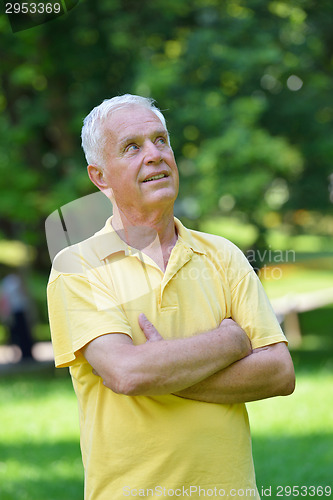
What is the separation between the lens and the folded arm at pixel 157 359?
5.61ft

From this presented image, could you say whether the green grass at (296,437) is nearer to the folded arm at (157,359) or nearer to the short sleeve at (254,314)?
the short sleeve at (254,314)

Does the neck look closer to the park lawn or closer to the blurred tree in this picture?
the park lawn

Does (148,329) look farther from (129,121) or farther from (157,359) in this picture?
(129,121)

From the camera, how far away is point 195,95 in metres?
8.39

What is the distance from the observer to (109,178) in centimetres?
193

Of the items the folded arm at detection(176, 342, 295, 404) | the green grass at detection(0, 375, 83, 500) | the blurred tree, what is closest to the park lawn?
the green grass at detection(0, 375, 83, 500)

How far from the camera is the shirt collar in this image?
192 centimetres

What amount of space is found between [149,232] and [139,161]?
0.20 m

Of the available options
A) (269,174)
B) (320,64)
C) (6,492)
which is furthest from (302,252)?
(6,492)

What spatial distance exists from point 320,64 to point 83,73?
343cm

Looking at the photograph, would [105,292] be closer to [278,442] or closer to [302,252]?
[278,442]

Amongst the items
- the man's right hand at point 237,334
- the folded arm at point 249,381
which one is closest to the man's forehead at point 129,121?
the man's right hand at point 237,334

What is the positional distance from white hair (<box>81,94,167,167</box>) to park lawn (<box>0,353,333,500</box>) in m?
3.41

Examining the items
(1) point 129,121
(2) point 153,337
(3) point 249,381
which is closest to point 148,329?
(2) point 153,337
